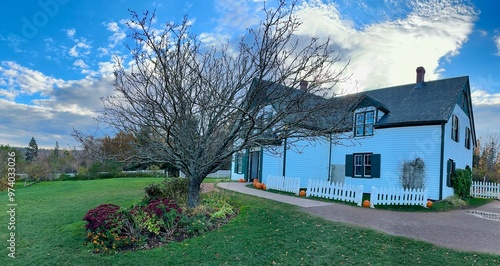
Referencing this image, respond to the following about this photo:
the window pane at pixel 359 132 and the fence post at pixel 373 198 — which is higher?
the window pane at pixel 359 132

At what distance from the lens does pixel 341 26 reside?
867 centimetres

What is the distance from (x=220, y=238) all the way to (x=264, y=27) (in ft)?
15.6

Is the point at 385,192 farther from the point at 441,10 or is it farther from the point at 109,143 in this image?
the point at 109,143

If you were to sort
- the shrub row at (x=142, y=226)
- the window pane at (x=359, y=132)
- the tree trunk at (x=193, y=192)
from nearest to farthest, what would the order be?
the shrub row at (x=142, y=226) → the tree trunk at (x=193, y=192) → the window pane at (x=359, y=132)

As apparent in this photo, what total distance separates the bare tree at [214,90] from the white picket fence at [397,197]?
434cm

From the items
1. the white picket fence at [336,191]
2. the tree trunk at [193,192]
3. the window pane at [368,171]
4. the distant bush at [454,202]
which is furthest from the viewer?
the window pane at [368,171]

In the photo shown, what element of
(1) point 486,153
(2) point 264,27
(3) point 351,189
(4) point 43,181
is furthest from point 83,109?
(1) point 486,153

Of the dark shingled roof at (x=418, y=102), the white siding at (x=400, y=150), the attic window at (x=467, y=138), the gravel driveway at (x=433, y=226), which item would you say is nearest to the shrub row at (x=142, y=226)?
the gravel driveway at (x=433, y=226)

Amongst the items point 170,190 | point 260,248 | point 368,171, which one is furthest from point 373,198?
point 170,190

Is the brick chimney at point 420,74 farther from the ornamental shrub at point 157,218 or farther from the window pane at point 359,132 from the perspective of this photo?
the ornamental shrub at point 157,218

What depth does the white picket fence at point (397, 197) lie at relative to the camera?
37.5ft

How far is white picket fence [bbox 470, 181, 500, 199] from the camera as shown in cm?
1720

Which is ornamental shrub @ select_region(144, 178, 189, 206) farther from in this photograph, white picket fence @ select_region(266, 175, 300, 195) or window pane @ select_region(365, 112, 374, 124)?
window pane @ select_region(365, 112, 374, 124)

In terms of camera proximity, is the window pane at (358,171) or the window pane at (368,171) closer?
the window pane at (368,171)
